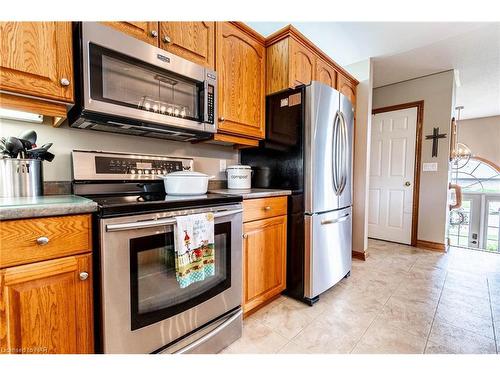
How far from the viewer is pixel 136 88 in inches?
50.6

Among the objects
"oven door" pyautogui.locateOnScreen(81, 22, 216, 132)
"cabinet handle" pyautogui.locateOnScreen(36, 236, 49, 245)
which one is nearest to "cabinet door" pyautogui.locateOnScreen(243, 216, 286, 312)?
"oven door" pyautogui.locateOnScreen(81, 22, 216, 132)

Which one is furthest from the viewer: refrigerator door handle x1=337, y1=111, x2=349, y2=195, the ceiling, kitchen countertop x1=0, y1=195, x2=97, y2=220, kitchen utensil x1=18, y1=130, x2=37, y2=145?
the ceiling

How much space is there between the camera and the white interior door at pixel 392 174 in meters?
3.35

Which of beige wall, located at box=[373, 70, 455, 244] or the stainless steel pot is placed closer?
the stainless steel pot

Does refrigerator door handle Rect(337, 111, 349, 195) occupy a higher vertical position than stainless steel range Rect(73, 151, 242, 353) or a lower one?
higher

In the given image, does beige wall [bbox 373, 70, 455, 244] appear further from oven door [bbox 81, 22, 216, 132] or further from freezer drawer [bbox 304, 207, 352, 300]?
oven door [bbox 81, 22, 216, 132]

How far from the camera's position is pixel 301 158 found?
5.74ft

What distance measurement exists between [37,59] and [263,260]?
A: 5.46ft

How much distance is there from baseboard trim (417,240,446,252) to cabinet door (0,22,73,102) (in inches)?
164

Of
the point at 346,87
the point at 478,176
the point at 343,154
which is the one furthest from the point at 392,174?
the point at 478,176

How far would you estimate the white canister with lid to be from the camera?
1.98 metres

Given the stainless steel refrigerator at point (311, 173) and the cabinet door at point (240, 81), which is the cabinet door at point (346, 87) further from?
the cabinet door at point (240, 81)


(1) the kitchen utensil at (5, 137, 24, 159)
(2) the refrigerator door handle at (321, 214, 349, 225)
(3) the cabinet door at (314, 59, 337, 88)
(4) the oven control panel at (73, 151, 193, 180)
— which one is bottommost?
(2) the refrigerator door handle at (321, 214, 349, 225)
